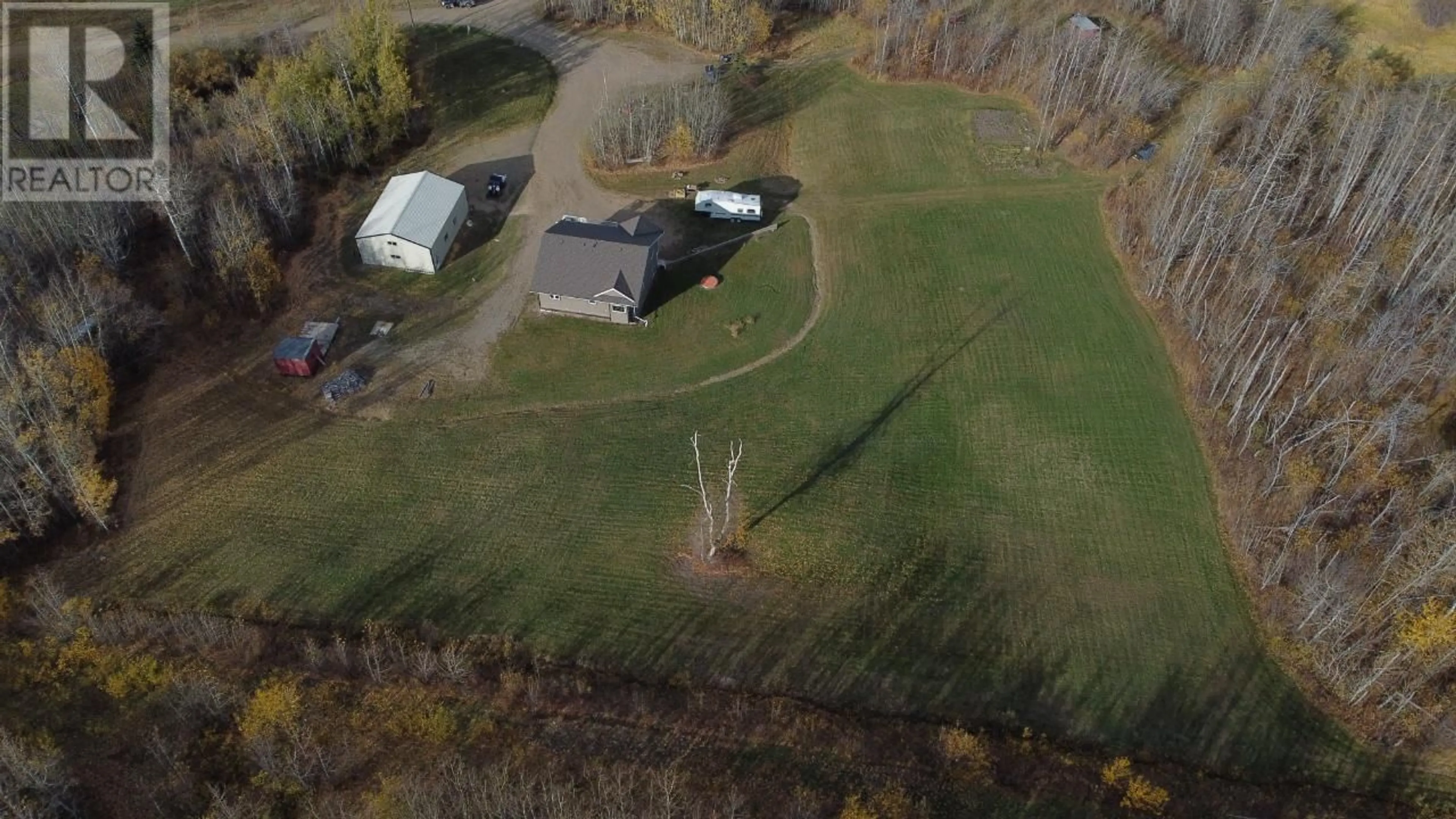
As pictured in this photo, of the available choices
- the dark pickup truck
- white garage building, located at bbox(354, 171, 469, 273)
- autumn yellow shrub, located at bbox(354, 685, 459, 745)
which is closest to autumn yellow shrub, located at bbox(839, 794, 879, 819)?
autumn yellow shrub, located at bbox(354, 685, 459, 745)

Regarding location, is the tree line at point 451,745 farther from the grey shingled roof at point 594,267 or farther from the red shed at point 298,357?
the grey shingled roof at point 594,267

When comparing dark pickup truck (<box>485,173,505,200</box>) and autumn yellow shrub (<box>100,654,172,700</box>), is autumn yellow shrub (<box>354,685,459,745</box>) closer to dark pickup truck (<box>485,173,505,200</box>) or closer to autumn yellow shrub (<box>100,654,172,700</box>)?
autumn yellow shrub (<box>100,654,172,700</box>)

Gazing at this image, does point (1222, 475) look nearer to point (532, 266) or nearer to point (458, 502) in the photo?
point (458, 502)

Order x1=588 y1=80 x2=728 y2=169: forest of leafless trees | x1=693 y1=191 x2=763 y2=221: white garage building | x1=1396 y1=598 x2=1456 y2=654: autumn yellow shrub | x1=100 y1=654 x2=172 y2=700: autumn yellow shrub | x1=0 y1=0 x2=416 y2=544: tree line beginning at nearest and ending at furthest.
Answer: x1=1396 y1=598 x2=1456 y2=654: autumn yellow shrub → x1=100 y1=654 x2=172 y2=700: autumn yellow shrub → x1=0 y1=0 x2=416 y2=544: tree line → x1=693 y1=191 x2=763 y2=221: white garage building → x1=588 y1=80 x2=728 y2=169: forest of leafless trees

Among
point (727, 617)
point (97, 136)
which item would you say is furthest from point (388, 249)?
point (727, 617)

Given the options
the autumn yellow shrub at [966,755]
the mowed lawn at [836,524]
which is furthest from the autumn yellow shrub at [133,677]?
the autumn yellow shrub at [966,755]

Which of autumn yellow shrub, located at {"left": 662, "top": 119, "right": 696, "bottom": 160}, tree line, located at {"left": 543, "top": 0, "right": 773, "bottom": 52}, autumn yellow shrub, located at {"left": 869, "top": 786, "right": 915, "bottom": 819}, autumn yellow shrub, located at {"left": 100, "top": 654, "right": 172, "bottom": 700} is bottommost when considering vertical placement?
autumn yellow shrub, located at {"left": 100, "top": 654, "right": 172, "bottom": 700}
